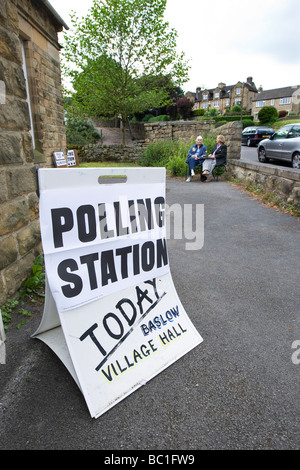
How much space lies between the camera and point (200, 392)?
1.86m

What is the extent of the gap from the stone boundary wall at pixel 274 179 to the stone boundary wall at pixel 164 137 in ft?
5.29

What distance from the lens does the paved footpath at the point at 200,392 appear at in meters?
1.55

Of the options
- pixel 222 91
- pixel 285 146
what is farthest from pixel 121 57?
pixel 222 91

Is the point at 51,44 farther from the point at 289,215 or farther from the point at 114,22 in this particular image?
the point at 114,22

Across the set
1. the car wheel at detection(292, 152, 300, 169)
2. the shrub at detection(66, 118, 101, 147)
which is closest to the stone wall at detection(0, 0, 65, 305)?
the car wheel at detection(292, 152, 300, 169)

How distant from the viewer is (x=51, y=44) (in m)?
7.75

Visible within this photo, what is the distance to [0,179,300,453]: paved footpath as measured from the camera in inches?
61.2

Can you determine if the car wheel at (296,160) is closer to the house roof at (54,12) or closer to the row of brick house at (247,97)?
the house roof at (54,12)

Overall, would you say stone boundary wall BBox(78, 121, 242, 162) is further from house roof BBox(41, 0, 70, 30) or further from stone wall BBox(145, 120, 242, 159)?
house roof BBox(41, 0, 70, 30)

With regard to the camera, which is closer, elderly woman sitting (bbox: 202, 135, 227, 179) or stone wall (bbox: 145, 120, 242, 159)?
elderly woman sitting (bbox: 202, 135, 227, 179)

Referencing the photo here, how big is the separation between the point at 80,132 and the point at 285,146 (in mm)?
15400

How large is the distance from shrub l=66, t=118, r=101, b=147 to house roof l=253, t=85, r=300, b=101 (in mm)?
64105
